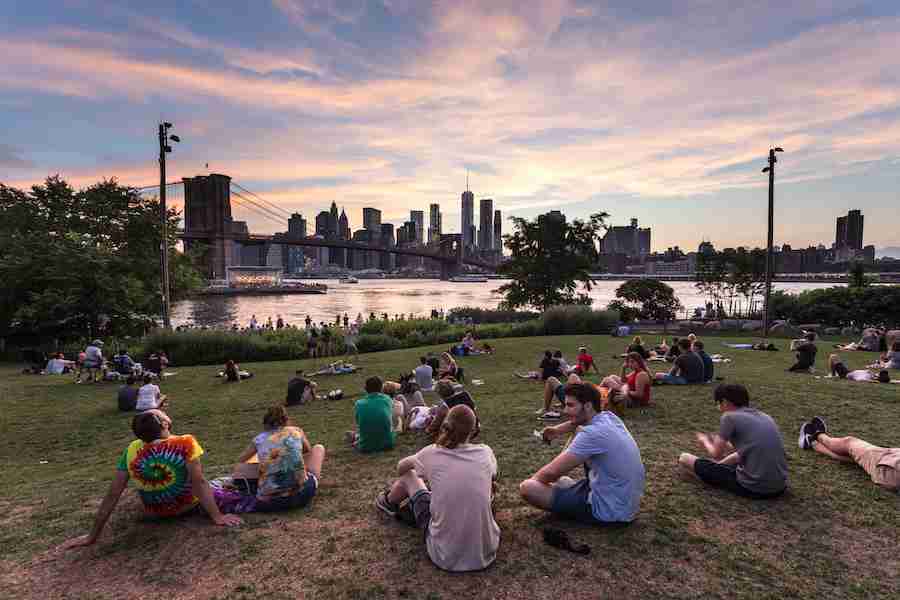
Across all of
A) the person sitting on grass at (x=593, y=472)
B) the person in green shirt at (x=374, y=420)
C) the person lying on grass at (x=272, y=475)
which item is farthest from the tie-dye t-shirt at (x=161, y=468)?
the person sitting on grass at (x=593, y=472)

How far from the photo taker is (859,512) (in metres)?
4.23

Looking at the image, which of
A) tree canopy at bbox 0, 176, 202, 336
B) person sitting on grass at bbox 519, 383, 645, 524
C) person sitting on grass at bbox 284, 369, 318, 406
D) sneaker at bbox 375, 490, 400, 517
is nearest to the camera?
person sitting on grass at bbox 519, 383, 645, 524

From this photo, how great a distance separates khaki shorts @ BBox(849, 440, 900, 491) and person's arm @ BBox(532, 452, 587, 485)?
339cm

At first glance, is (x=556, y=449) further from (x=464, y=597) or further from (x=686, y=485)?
(x=464, y=597)

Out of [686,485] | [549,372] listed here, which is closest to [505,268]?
[549,372]

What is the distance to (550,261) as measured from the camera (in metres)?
36.6

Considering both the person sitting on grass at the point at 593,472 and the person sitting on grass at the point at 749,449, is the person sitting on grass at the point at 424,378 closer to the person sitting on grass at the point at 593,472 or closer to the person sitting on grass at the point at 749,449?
the person sitting on grass at the point at 593,472

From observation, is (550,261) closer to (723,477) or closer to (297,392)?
(297,392)

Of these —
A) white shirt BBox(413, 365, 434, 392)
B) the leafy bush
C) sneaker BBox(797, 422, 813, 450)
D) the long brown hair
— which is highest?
the long brown hair

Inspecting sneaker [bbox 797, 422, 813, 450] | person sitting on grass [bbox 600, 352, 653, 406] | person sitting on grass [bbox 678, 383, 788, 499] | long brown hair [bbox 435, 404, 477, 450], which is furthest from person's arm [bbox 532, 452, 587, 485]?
person sitting on grass [bbox 600, 352, 653, 406]

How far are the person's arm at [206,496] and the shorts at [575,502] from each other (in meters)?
2.78

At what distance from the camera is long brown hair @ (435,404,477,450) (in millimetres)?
3270

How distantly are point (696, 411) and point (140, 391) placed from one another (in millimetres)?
11032

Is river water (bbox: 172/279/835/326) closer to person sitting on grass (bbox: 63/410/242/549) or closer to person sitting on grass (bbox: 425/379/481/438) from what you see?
person sitting on grass (bbox: 425/379/481/438)
